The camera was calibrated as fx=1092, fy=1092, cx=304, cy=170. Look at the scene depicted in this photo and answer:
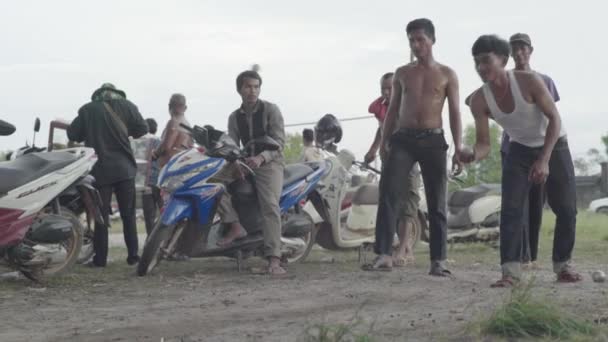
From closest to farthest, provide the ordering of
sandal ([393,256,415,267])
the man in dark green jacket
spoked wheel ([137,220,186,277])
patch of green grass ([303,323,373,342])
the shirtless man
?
patch of green grass ([303,323,373,342])
the shirtless man
spoked wheel ([137,220,186,277])
sandal ([393,256,415,267])
the man in dark green jacket

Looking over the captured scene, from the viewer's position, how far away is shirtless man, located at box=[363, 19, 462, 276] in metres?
8.49

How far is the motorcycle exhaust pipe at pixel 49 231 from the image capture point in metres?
8.17

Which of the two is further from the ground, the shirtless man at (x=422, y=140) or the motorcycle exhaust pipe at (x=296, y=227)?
the shirtless man at (x=422, y=140)

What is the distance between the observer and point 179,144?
11.4m

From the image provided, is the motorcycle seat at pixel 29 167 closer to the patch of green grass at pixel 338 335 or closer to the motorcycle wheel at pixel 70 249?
the motorcycle wheel at pixel 70 249

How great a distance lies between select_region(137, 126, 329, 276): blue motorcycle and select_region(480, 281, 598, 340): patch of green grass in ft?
13.1

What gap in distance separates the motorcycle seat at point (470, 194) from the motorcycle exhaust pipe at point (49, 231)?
640 cm

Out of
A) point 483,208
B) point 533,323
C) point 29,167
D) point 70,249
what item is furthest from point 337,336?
point 483,208

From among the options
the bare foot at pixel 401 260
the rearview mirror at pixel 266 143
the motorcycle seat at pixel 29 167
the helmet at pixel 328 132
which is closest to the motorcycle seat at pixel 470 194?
the helmet at pixel 328 132

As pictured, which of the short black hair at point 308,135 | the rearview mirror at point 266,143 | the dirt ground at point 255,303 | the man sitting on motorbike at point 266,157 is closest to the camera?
the dirt ground at point 255,303

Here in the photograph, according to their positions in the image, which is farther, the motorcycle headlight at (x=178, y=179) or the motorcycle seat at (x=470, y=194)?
the motorcycle seat at (x=470, y=194)

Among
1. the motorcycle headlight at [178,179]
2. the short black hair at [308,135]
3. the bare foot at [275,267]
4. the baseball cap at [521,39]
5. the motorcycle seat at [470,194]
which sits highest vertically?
the baseball cap at [521,39]

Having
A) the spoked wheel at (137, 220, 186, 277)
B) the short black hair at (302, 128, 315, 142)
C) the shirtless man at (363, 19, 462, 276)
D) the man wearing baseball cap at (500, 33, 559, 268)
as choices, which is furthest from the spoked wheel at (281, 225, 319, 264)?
the short black hair at (302, 128, 315, 142)

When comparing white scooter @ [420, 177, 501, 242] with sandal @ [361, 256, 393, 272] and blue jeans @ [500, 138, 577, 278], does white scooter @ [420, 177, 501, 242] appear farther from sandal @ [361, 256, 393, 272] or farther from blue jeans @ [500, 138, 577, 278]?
blue jeans @ [500, 138, 577, 278]
